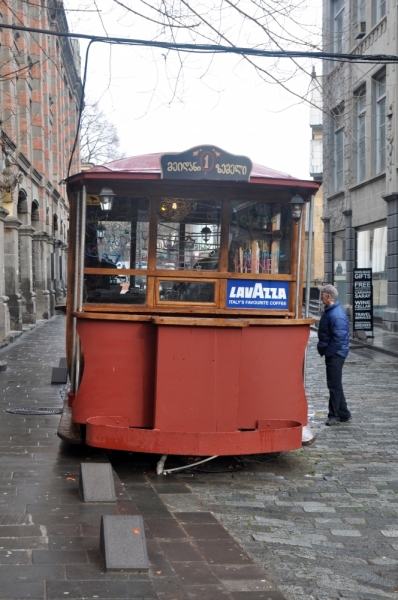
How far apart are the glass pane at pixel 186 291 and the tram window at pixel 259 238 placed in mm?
319

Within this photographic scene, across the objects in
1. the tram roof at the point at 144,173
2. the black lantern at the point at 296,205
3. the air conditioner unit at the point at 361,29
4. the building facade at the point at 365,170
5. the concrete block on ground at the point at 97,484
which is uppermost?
the air conditioner unit at the point at 361,29

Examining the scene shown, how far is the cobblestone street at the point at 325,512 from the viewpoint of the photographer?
4.91 m

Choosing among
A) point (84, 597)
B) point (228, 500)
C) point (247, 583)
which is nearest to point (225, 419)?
point (228, 500)

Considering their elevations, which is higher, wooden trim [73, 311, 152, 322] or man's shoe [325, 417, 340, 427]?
wooden trim [73, 311, 152, 322]

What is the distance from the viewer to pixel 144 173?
25.5ft

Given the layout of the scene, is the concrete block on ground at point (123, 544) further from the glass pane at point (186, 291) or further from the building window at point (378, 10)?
the building window at point (378, 10)

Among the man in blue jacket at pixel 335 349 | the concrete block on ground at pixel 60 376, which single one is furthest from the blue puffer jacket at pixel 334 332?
the concrete block on ground at pixel 60 376

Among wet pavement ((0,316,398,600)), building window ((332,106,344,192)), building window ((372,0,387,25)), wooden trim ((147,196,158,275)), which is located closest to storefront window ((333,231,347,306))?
building window ((332,106,344,192))

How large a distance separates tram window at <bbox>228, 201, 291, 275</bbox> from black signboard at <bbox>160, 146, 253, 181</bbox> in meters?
0.60

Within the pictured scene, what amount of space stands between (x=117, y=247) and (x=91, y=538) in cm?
369

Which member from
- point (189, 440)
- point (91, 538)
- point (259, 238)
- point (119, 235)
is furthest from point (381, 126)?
point (91, 538)

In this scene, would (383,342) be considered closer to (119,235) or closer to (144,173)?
(119,235)

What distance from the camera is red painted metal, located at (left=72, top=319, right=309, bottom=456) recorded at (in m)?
7.23

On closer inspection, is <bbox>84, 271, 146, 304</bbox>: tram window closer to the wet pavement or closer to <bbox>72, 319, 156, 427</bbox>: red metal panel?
<bbox>72, 319, 156, 427</bbox>: red metal panel
